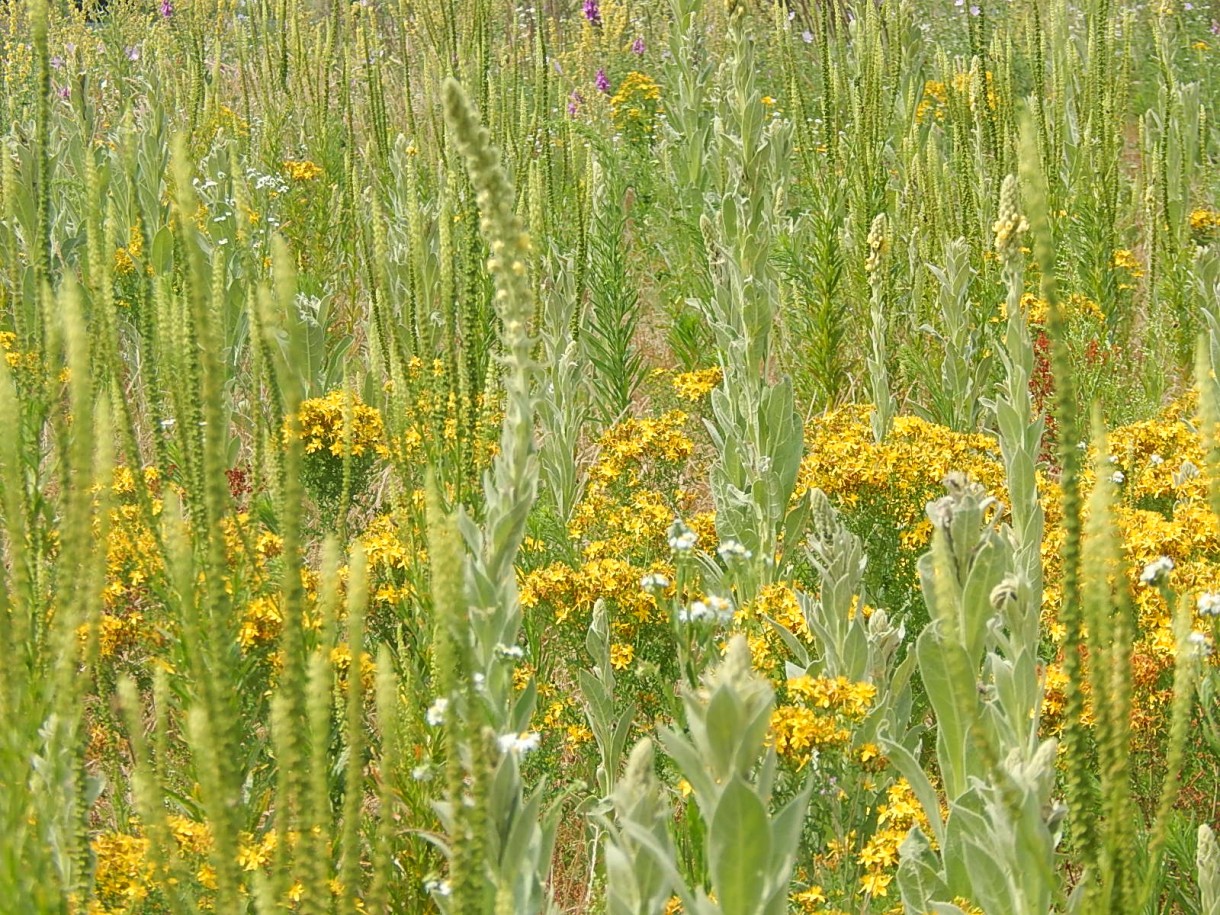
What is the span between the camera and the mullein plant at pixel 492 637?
3.01 ft

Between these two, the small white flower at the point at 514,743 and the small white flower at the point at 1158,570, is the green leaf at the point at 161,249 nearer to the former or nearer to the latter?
the small white flower at the point at 514,743

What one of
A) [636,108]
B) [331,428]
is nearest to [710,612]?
[331,428]

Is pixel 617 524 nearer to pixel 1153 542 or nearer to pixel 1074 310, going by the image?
pixel 1153 542

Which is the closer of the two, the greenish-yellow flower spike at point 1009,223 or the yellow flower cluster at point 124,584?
the yellow flower cluster at point 124,584

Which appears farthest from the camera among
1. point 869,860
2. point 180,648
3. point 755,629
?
point 755,629

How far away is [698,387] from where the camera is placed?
130 inches

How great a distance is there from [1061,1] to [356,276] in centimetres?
277

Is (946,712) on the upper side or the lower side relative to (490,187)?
lower

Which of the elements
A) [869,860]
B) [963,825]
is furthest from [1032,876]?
[869,860]

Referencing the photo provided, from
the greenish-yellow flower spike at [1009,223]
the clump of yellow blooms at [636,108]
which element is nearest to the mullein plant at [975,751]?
the greenish-yellow flower spike at [1009,223]

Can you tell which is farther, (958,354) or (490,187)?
(958,354)

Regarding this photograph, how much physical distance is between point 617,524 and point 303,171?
273 cm

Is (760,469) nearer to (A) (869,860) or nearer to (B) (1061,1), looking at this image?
(A) (869,860)

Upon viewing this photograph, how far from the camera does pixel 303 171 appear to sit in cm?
486
